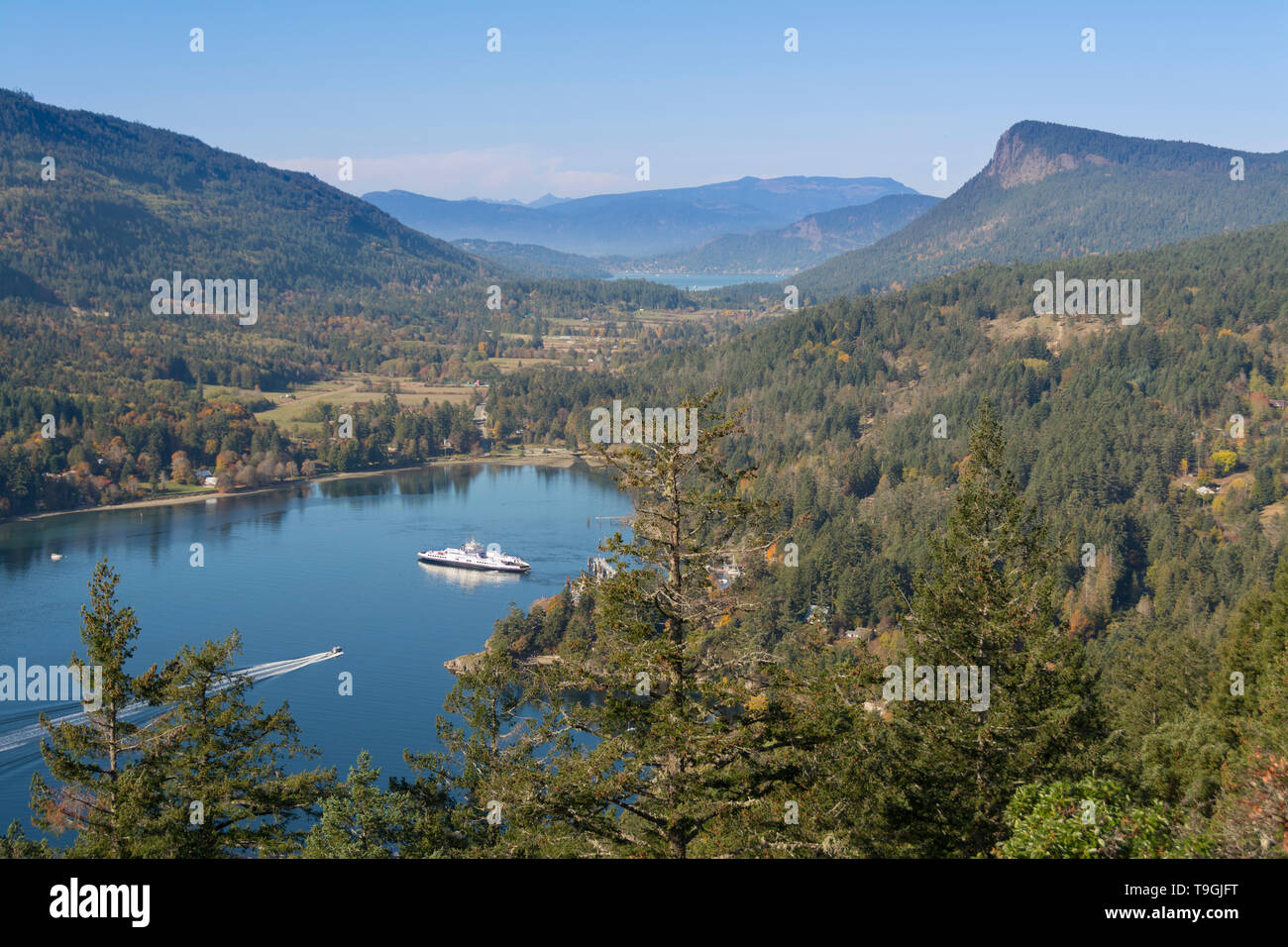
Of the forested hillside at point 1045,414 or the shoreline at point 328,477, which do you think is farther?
the shoreline at point 328,477

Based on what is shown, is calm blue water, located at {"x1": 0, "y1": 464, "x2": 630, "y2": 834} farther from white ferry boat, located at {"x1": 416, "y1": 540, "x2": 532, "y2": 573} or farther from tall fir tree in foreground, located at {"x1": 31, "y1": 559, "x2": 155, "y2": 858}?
tall fir tree in foreground, located at {"x1": 31, "y1": 559, "x2": 155, "y2": 858}

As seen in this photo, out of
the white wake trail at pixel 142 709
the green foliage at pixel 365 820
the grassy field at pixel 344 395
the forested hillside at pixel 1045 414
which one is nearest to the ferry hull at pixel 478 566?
the forested hillside at pixel 1045 414

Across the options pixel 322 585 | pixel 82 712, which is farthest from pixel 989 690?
pixel 322 585

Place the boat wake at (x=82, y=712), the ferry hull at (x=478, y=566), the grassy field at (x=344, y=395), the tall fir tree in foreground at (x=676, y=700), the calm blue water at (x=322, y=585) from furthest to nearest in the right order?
the grassy field at (x=344, y=395) < the ferry hull at (x=478, y=566) < the calm blue water at (x=322, y=585) < the boat wake at (x=82, y=712) < the tall fir tree in foreground at (x=676, y=700)

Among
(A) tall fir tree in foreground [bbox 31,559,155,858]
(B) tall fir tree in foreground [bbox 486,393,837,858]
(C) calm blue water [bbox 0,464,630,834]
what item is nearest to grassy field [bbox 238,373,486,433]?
(C) calm blue water [bbox 0,464,630,834]

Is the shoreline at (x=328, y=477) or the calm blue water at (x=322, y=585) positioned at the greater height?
the shoreline at (x=328, y=477)

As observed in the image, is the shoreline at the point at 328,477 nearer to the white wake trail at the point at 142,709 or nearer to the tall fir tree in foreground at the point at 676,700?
the white wake trail at the point at 142,709

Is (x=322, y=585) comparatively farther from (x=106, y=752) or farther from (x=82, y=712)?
(x=106, y=752)
